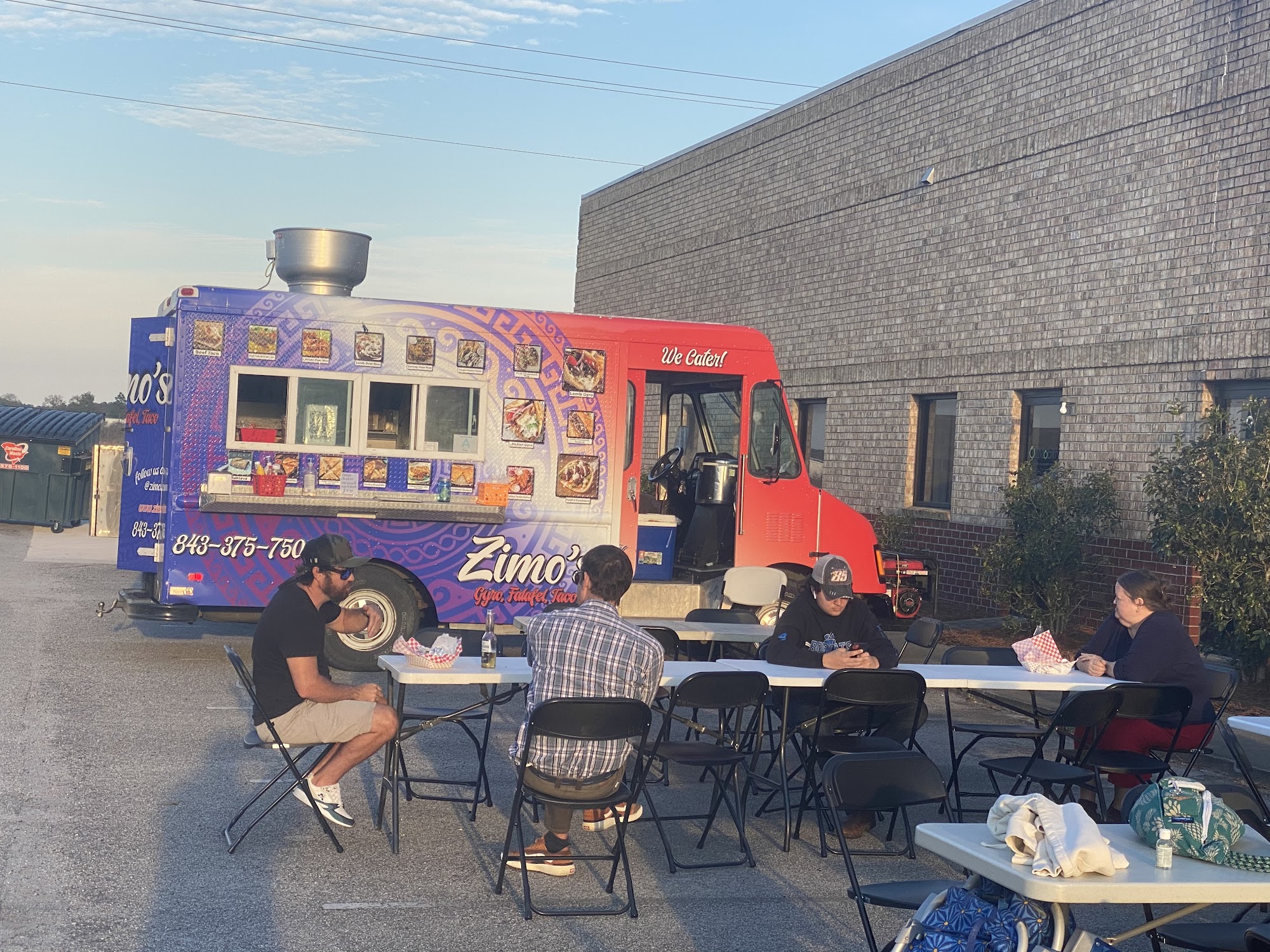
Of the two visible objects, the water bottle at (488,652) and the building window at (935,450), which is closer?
the water bottle at (488,652)

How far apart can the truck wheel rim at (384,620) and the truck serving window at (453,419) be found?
1.33 meters

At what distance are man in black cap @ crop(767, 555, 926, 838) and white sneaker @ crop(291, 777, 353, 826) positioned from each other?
93.7 inches

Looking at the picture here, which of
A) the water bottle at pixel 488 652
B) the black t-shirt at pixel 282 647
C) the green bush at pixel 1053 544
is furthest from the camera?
the green bush at pixel 1053 544

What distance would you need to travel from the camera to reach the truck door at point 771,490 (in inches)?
476

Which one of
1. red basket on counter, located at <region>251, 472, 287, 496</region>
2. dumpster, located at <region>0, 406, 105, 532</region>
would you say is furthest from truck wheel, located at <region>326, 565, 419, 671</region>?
dumpster, located at <region>0, 406, 105, 532</region>

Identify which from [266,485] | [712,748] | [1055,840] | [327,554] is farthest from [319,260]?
[1055,840]

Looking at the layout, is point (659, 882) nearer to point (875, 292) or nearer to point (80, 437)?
point (875, 292)

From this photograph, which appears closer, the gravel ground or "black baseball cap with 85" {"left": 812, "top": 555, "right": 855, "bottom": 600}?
the gravel ground

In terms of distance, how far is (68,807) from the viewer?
6648 mm

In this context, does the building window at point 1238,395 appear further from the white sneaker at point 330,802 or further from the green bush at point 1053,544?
the white sneaker at point 330,802

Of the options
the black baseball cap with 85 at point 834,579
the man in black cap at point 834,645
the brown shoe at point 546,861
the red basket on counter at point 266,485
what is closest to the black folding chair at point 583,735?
the brown shoe at point 546,861

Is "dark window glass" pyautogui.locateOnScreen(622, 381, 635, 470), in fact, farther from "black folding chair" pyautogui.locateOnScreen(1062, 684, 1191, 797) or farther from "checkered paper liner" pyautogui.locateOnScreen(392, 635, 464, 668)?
"black folding chair" pyautogui.locateOnScreen(1062, 684, 1191, 797)

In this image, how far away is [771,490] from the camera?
12.3m

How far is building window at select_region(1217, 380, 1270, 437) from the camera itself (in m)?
11.9
